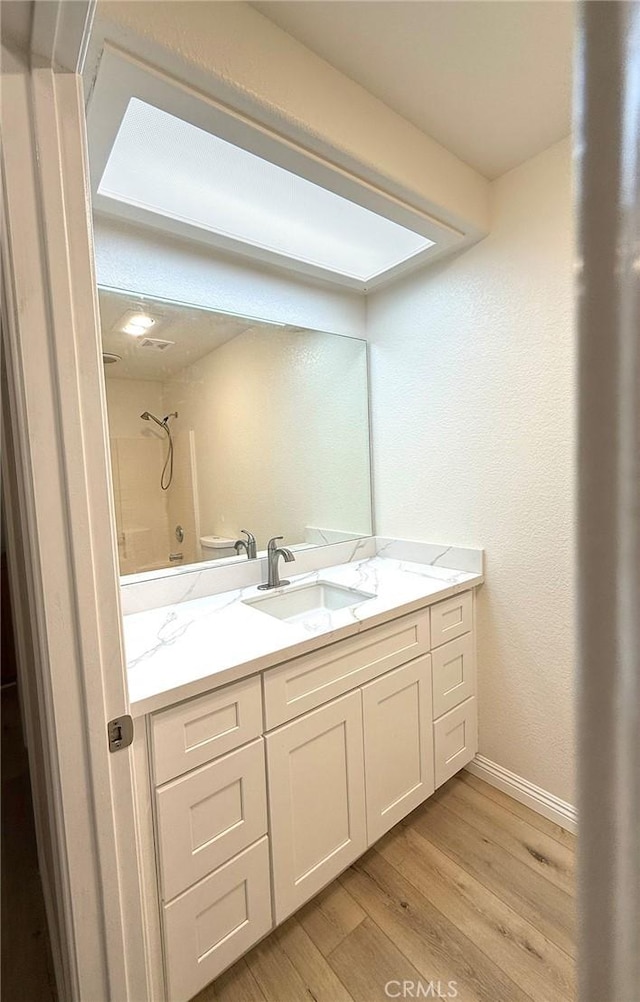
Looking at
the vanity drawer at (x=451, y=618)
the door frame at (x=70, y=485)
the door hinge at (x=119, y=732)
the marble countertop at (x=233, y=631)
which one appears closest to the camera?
the door frame at (x=70, y=485)

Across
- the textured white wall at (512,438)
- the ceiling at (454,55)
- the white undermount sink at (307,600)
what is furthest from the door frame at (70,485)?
the textured white wall at (512,438)

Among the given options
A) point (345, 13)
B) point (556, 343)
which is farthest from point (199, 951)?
point (345, 13)

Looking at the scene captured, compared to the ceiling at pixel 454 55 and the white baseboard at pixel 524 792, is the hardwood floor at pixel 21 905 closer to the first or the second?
the white baseboard at pixel 524 792

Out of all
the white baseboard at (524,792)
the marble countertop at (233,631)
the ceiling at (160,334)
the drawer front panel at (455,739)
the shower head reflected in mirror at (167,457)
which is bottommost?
the white baseboard at (524,792)

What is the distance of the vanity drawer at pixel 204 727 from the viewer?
92 cm

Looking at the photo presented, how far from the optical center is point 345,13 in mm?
985

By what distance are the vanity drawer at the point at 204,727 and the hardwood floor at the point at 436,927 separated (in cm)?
67

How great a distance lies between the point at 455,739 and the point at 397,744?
385 mm

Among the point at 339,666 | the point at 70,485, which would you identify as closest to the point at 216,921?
the point at 339,666

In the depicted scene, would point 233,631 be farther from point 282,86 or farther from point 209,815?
point 282,86

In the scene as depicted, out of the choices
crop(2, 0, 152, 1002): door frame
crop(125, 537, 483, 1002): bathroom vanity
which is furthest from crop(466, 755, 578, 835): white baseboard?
crop(2, 0, 152, 1002): door frame

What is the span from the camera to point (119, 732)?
73cm

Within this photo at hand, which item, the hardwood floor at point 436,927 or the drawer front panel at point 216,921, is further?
the hardwood floor at point 436,927

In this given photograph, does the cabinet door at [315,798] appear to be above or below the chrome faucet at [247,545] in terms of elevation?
below
